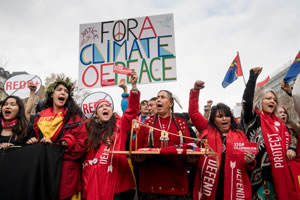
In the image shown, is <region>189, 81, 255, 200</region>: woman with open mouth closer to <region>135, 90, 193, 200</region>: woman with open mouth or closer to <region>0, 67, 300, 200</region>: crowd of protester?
<region>0, 67, 300, 200</region>: crowd of protester

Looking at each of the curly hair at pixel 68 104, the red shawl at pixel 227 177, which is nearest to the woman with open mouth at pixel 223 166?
the red shawl at pixel 227 177

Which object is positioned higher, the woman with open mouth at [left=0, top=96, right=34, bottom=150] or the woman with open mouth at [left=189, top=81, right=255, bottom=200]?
the woman with open mouth at [left=0, top=96, right=34, bottom=150]

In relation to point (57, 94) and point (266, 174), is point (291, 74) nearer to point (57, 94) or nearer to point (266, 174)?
point (266, 174)

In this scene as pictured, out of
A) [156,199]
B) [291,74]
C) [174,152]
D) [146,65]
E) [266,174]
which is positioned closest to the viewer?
[174,152]

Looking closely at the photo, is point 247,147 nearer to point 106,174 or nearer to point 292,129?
point 292,129

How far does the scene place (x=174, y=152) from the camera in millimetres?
2291

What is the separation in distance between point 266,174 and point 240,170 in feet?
1.38

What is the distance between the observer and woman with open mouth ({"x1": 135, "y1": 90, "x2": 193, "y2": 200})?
109 inches

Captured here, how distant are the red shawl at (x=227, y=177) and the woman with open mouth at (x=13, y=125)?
7.74ft

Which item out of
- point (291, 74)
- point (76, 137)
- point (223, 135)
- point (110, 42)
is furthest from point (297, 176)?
point (110, 42)

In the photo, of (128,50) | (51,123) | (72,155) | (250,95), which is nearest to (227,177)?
(250,95)

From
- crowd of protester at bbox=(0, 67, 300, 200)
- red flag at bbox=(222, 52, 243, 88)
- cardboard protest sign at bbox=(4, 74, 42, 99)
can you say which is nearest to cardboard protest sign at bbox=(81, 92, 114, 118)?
cardboard protest sign at bbox=(4, 74, 42, 99)

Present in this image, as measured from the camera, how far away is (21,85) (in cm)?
536

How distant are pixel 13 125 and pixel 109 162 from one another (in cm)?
149
